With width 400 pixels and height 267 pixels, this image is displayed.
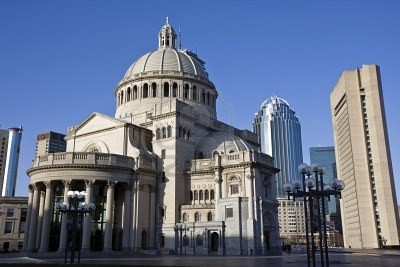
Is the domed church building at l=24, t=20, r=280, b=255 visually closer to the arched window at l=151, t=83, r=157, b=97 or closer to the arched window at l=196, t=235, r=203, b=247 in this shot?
the arched window at l=196, t=235, r=203, b=247

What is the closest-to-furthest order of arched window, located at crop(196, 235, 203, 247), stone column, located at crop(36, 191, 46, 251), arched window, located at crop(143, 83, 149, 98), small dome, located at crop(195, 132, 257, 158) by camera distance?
arched window, located at crop(196, 235, 203, 247), stone column, located at crop(36, 191, 46, 251), small dome, located at crop(195, 132, 257, 158), arched window, located at crop(143, 83, 149, 98)

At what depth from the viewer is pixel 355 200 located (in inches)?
3863

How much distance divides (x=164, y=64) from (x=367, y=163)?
52748mm

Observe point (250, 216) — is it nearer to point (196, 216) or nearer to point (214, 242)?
point (214, 242)

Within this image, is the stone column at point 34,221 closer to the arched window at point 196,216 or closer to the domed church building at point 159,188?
the domed church building at point 159,188

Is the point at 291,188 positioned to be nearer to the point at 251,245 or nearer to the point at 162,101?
the point at 251,245

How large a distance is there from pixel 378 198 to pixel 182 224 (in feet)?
181

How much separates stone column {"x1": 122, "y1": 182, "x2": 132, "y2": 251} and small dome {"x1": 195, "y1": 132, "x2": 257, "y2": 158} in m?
12.8

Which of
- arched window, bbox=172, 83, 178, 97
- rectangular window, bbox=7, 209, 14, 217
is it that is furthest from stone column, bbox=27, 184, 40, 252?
rectangular window, bbox=7, 209, 14, 217

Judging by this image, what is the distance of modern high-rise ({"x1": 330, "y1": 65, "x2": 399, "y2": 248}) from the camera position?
89.2 meters

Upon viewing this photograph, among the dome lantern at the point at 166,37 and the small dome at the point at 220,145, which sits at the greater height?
the dome lantern at the point at 166,37

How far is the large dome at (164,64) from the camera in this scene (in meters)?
73.7

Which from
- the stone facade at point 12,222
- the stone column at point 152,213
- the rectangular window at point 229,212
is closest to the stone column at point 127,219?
the stone column at point 152,213

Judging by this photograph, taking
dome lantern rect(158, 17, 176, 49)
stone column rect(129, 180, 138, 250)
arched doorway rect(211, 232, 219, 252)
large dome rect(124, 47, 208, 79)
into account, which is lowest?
arched doorway rect(211, 232, 219, 252)
